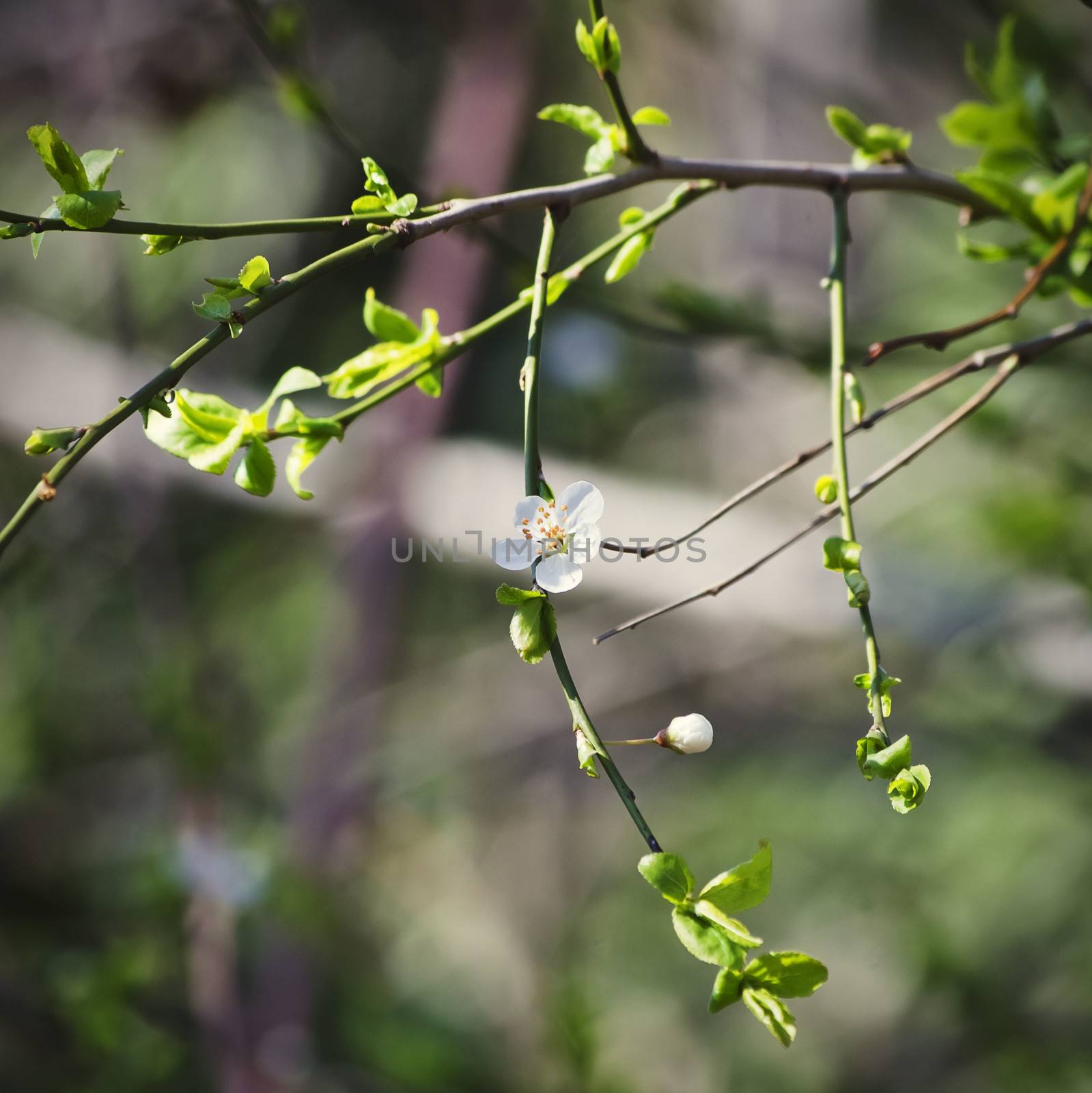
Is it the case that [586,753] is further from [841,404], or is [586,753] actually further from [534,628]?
[841,404]

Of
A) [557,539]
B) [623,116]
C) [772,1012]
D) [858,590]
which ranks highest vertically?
[623,116]

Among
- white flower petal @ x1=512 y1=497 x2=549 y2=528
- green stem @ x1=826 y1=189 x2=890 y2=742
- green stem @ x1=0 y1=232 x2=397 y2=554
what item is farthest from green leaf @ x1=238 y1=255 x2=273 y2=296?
green stem @ x1=826 y1=189 x2=890 y2=742

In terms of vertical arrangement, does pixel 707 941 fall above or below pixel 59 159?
below

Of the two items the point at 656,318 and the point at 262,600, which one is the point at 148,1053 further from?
the point at 656,318

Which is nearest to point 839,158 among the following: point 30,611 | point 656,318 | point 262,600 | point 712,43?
point 712,43

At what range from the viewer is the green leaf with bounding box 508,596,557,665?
0.38 metres

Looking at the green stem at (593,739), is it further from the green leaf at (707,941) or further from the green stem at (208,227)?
the green stem at (208,227)

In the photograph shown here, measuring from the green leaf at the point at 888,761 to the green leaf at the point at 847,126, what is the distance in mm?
264

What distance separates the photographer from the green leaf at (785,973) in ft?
1.25

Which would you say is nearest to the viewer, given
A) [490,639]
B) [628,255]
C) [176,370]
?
[176,370]

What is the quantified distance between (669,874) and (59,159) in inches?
14.3

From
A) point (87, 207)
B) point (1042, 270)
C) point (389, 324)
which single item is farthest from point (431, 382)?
point (1042, 270)

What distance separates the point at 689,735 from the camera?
444mm

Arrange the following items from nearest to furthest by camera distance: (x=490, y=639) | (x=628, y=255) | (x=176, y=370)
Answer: (x=176, y=370) → (x=628, y=255) → (x=490, y=639)
